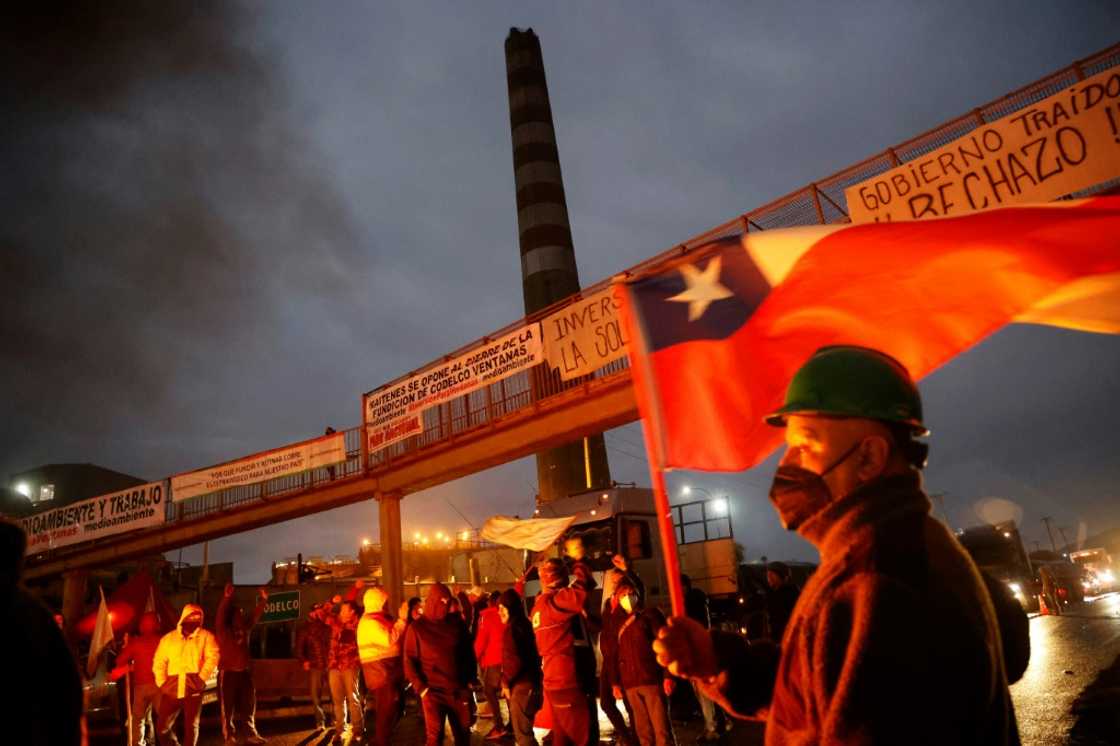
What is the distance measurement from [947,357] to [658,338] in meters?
1.16

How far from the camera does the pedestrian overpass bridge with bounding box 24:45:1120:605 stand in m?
13.0

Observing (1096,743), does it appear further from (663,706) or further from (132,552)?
(132,552)

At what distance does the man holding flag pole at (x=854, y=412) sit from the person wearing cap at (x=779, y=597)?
201 inches

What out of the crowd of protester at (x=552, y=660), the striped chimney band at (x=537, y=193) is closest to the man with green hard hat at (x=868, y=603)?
the crowd of protester at (x=552, y=660)

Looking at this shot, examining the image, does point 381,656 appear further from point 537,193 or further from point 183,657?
point 537,193

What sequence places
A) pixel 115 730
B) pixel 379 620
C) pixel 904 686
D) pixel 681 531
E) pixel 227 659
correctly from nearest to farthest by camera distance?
pixel 904 686
pixel 379 620
pixel 227 659
pixel 115 730
pixel 681 531

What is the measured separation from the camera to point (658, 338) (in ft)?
10.3

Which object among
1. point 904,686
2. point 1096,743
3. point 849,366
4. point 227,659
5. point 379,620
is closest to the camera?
point 904,686

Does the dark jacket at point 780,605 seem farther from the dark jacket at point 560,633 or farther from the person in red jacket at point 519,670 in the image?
the person in red jacket at point 519,670

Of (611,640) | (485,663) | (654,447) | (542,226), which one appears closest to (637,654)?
(611,640)

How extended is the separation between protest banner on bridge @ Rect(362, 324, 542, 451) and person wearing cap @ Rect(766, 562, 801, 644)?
803cm

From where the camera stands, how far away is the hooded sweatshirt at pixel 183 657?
31.2 ft

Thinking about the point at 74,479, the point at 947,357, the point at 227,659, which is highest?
the point at 74,479

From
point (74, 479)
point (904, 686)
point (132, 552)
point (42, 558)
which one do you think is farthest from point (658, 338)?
point (74, 479)
